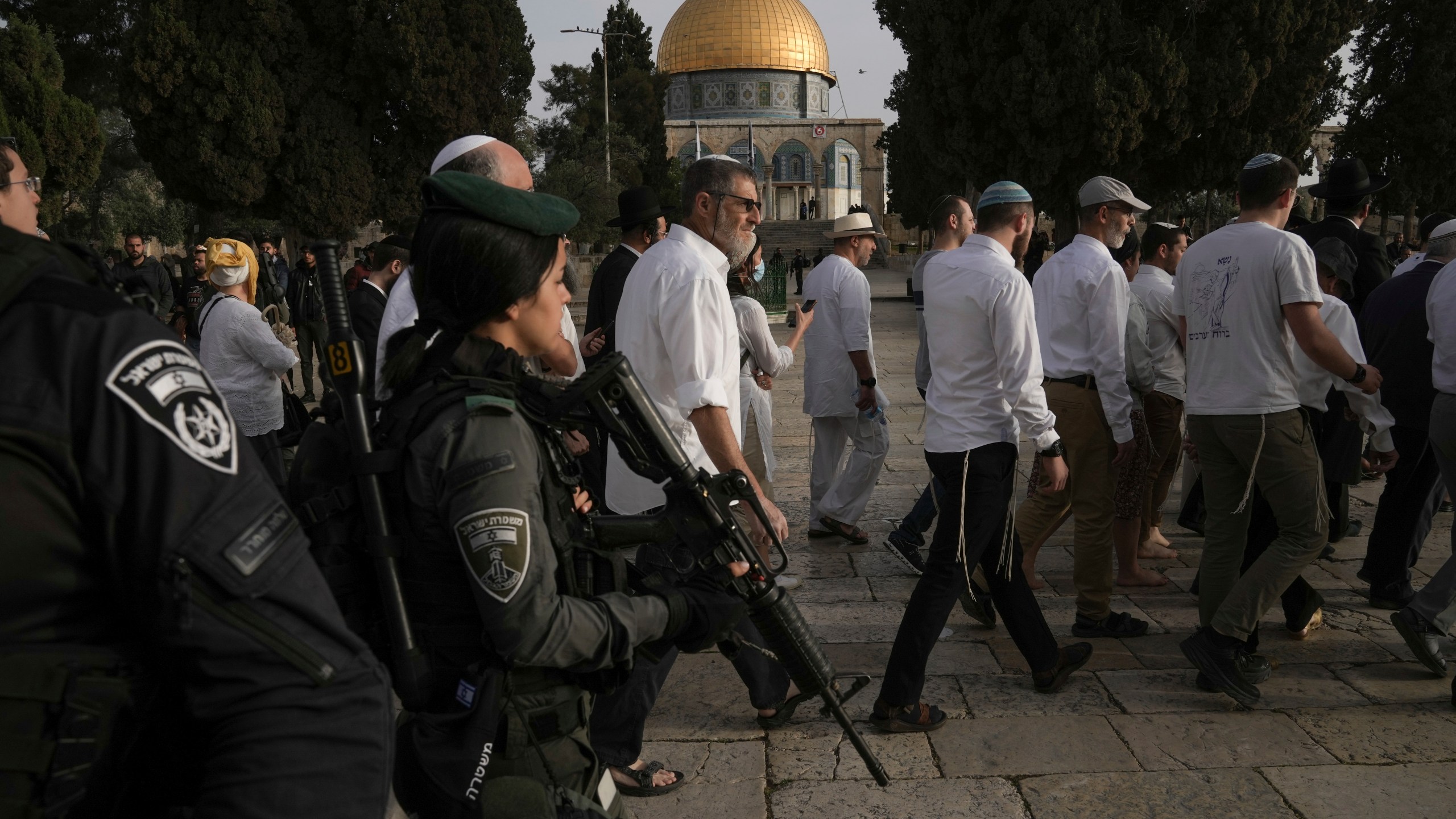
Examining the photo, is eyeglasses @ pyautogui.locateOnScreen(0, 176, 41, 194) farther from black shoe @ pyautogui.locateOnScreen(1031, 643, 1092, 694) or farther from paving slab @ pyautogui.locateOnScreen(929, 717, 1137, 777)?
black shoe @ pyautogui.locateOnScreen(1031, 643, 1092, 694)

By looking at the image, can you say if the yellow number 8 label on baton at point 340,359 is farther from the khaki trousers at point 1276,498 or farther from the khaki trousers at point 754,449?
the khaki trousers at point 754,449

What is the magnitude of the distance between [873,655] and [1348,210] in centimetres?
363

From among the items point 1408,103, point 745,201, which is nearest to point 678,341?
point 745,201

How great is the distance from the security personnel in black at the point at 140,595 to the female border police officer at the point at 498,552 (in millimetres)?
466

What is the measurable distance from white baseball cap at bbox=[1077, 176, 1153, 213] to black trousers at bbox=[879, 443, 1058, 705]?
1.67m

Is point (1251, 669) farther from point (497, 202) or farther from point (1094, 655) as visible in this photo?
point (497, 202)

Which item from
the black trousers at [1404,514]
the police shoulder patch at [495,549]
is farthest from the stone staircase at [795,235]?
the police shoulder patch at [495,549]

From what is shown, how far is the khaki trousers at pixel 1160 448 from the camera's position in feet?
18.1

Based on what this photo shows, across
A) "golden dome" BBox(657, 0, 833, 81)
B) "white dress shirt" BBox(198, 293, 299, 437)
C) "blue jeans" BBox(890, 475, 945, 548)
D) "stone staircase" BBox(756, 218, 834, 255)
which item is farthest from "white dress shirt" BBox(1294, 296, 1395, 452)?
"golden dome" BBox(657, 0, 833, 81)

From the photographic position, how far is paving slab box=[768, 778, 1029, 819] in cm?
320

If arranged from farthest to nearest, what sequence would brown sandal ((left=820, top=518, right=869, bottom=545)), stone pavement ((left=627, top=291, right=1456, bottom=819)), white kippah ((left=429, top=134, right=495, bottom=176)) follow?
brown sandal ((left=820, top=518, right=869, bottom=545)) → stone pavement ((left=627, top=291, right=1456, bottom=819)) → white kippah ((left=429, top=134, right=495, bottom=176))

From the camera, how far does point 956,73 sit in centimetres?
2212

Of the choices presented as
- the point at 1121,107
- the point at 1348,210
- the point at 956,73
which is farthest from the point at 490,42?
the point at 1348,210

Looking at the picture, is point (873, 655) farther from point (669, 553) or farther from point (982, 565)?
point (669, 553)
